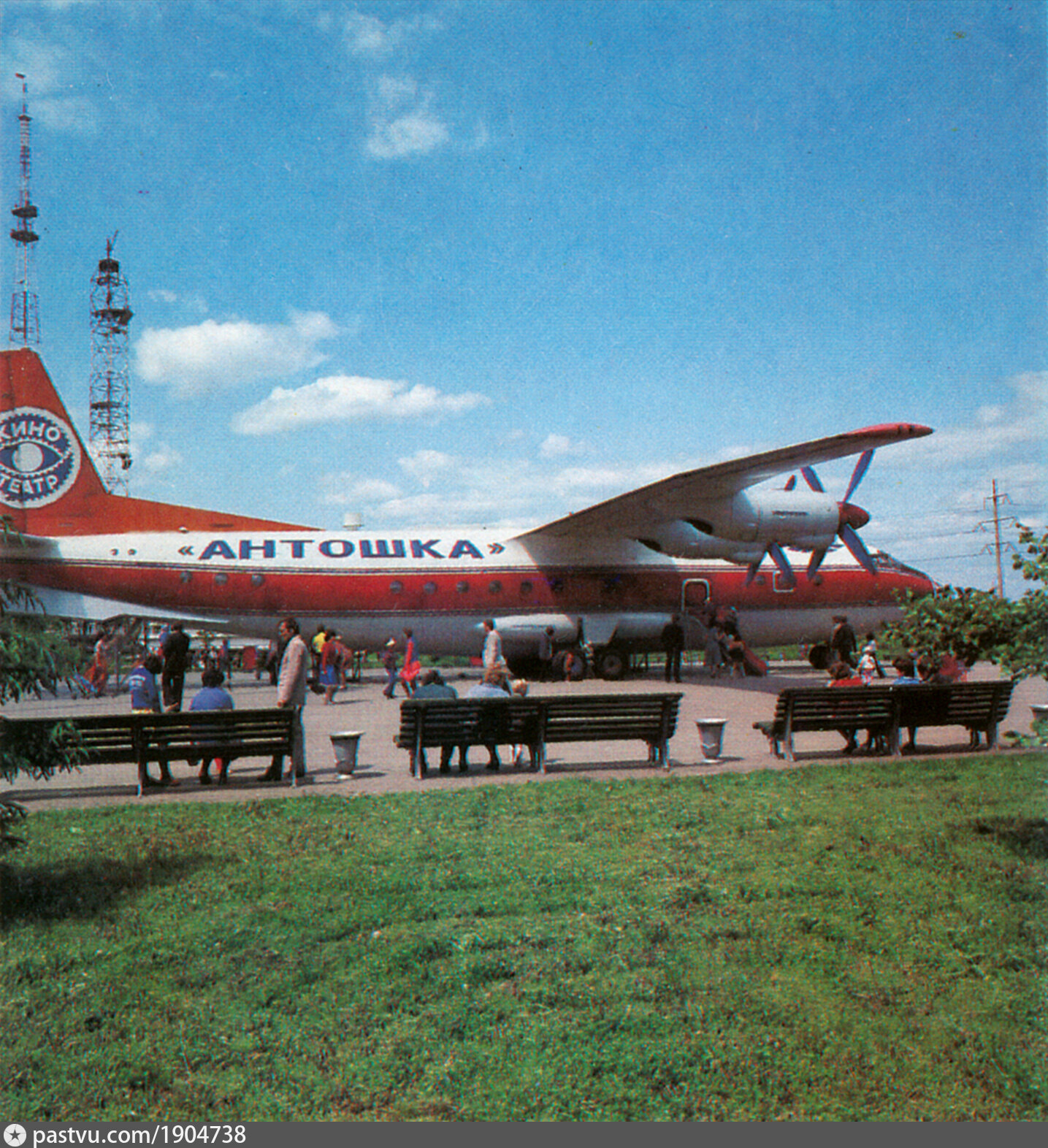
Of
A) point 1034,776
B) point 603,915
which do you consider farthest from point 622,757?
point 603,915

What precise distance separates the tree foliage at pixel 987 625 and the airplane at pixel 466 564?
1063 centimetres

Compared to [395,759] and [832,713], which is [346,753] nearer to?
[395,759]

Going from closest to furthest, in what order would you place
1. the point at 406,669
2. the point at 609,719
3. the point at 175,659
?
the point at 609,719
the point at 175,659
the point at 406,669

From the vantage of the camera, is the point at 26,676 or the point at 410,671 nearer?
the point at 26,676

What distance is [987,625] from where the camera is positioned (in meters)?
6.36

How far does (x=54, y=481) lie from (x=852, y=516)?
767 inches

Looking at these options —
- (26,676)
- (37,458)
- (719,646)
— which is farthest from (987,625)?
(37,458)

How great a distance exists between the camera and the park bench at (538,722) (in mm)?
10039

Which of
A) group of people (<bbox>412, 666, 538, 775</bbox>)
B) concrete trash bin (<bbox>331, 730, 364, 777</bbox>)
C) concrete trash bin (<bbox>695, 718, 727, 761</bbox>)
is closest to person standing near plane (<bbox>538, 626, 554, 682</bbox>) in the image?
group of people (<bbox>412, 666, 538, 775</bbox>)

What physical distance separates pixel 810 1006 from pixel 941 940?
4.12 ft

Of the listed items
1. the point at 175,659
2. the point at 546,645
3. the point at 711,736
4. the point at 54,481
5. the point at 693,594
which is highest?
the point at 54,481

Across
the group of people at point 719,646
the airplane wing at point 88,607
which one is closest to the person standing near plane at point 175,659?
the airplane wing at point 88,607

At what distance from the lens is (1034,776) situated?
9219 millimetres

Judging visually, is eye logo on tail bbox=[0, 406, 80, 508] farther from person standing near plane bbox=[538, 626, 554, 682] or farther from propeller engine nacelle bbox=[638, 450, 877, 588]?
propeller engine nacelle bbox=[638, 450, 877, 588]
